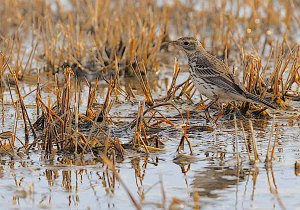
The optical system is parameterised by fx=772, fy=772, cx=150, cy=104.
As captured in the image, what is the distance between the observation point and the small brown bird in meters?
8.39

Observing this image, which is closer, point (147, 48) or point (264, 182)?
point (264, 182)

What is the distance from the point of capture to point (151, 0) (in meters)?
15.2

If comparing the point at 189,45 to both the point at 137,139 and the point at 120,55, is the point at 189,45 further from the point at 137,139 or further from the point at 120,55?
the point at 137,139

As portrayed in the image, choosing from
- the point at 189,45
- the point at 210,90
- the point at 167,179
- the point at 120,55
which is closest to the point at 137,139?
the point at 167,179

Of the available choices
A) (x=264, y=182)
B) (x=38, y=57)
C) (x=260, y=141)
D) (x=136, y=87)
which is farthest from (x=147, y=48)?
(x=264, y=182)

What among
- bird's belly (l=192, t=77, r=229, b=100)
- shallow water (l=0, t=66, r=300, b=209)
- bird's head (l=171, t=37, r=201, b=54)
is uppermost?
bird's head (l=171, t=37, r=201, b=54)

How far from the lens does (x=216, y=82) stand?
8.66m

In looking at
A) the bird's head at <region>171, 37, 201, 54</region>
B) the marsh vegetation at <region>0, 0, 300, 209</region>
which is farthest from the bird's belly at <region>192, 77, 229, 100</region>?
the bird's head at <region>171, 37, 201, 54</region>

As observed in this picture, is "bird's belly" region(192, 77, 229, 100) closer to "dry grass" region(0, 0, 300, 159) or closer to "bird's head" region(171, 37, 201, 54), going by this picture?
"dry grass" region(0, 0, 300, 159)

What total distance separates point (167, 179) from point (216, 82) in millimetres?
2559

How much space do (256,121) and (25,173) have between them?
3112 millimetres

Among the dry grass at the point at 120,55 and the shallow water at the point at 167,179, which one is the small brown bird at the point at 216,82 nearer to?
the dry grass at the point at 120,55

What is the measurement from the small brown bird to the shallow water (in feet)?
2.35

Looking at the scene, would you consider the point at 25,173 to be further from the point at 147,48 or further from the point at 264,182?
the point at 147,48
